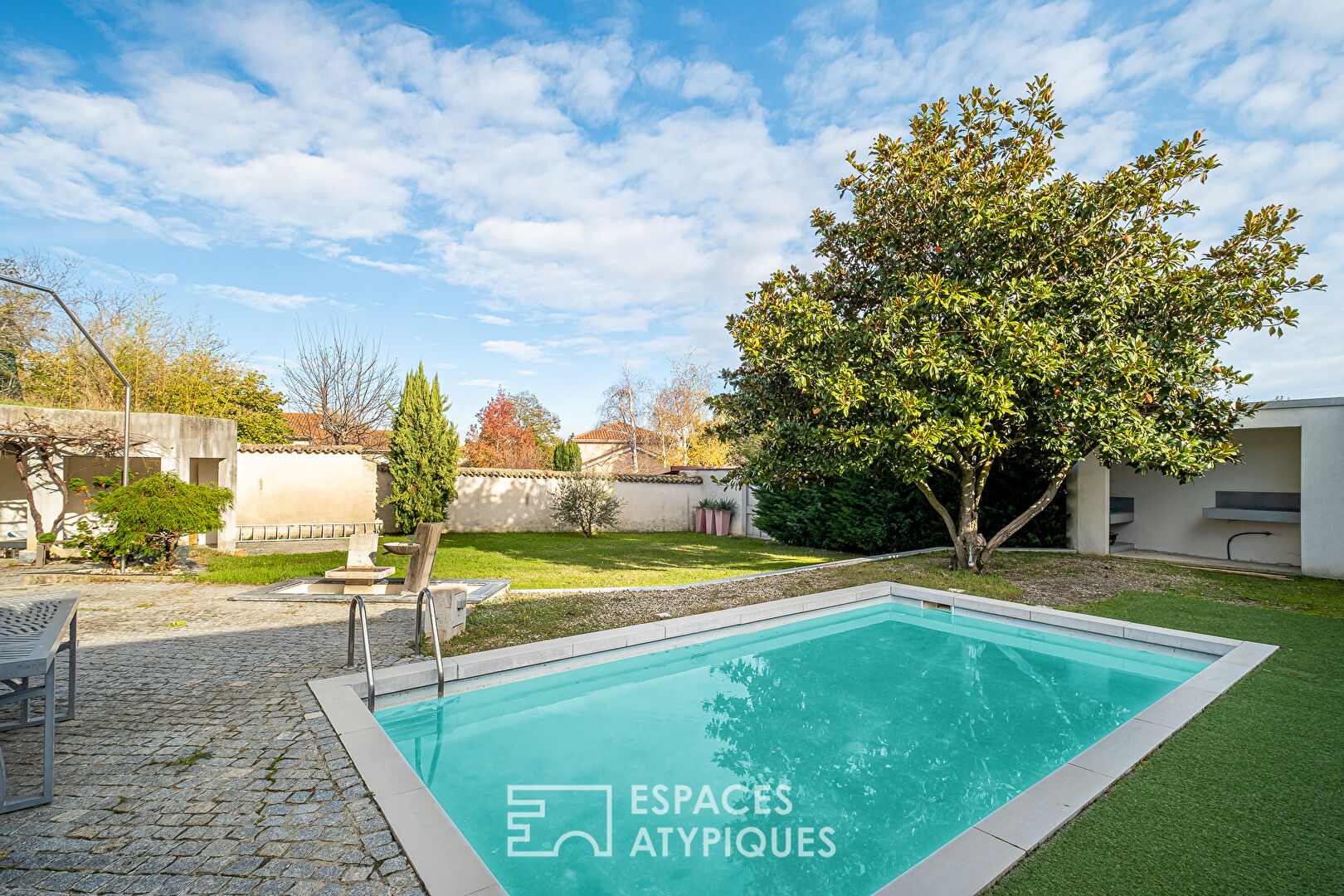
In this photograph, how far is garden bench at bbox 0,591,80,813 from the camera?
268 centimetres

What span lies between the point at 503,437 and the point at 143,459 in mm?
20694

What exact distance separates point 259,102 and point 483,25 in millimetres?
4243

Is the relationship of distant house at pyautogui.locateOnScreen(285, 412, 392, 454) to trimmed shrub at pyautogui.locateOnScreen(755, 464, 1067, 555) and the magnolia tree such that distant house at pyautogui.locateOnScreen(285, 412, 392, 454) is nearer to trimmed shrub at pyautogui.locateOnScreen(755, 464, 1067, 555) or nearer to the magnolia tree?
trimmed shrub at pyautogui.locateOnScreen(755, 464, 1067, 555)

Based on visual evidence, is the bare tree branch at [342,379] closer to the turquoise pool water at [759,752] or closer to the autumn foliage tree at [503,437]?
the autumn foliage tree at [503,437]

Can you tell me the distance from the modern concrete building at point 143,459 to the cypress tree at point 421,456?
12.1 ft

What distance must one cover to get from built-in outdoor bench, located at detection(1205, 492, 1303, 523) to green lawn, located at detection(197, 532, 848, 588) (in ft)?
23.4

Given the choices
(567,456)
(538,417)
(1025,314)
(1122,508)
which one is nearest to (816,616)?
(1025,314)

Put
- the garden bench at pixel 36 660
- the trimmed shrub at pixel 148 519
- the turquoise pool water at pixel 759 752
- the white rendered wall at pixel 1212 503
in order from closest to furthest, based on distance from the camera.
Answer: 1. the garden bench at pixel 36 660
2. the turquoise pool water at pixel 759 752
3. the trimmed shrub at pixel 148 519
4. the white rendered wall at pixel 1212 503

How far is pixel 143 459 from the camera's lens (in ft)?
42.2

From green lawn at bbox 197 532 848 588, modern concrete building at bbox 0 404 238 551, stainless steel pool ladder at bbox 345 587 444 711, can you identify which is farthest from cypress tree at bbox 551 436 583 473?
stainless steel pool ladder at bbox 345 587 444 711

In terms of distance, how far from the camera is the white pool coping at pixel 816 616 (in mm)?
2439

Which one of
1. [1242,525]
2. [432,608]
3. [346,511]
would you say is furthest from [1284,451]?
[346,511]

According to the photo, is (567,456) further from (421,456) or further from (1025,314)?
(1025,314)

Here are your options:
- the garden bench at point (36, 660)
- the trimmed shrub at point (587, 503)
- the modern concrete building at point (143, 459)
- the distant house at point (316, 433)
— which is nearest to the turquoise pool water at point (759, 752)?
the garden bench at point (36, 660)
